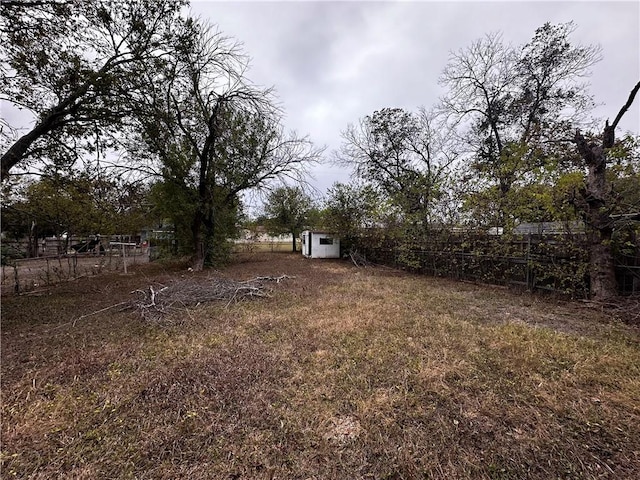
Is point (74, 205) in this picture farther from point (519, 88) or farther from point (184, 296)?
point (519, 88)

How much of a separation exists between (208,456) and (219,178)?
9674 millimetres

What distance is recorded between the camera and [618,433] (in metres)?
1.70

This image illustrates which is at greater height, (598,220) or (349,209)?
(349,209)

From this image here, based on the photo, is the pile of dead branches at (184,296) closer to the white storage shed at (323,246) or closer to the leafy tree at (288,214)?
the white storage shed at (323,246)

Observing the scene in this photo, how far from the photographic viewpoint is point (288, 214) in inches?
766

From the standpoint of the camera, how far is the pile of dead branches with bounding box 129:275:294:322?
4.39 meters

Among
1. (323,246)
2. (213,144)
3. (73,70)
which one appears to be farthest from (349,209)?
(73,70)

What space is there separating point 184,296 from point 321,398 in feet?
12.8

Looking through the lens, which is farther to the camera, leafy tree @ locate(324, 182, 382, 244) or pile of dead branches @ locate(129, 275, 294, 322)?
leafy tree @ locate(324, 182, 382, 244)

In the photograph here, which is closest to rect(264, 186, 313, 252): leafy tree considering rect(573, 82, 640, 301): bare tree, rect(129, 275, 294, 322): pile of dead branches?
rect(129, 275, 294, 322): pile of dead branches

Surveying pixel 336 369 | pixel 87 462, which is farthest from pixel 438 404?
pixel 87 462

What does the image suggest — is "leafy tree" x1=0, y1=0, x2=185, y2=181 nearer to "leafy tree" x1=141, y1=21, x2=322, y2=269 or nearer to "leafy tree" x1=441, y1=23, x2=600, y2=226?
"leafy tree" x1=141, y1=21, x2=322, y2=269

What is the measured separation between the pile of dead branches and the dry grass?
16.7 inches

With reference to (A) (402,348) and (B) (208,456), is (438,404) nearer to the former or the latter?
(A) (402,348)
